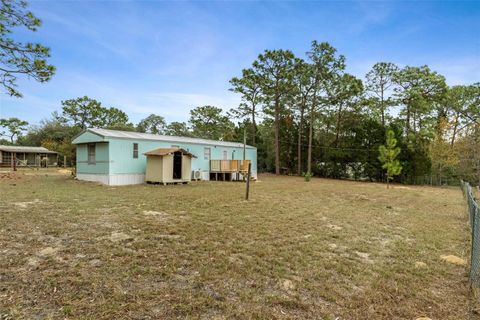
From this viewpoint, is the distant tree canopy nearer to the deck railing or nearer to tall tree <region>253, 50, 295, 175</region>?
tall tree <region>253, 50, 295, 175</region>

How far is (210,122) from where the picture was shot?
38500 mm

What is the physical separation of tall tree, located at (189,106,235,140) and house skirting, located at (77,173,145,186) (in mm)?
22476

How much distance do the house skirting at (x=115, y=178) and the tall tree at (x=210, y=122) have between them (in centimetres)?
2248

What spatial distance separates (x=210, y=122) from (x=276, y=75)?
14664 mm

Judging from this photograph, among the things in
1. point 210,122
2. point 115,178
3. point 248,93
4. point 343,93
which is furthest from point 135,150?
point 210,122

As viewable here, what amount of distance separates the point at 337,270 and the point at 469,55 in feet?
42.7

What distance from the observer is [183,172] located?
611 inches

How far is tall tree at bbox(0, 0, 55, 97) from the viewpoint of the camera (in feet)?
11.7

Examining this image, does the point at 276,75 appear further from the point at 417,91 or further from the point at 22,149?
the point at 22,149

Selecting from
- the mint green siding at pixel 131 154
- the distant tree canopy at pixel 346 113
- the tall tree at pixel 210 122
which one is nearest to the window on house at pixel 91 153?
the mint green siding at pixel 131 154

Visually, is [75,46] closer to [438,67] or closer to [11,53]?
[11,53]

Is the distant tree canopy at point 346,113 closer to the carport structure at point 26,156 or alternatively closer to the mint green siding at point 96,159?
the carport structure at point 26,156

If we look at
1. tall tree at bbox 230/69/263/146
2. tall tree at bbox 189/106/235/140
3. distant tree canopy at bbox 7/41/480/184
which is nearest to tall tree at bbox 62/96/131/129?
tall tree at bbox 189/106/235/140

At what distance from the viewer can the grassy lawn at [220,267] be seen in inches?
107
